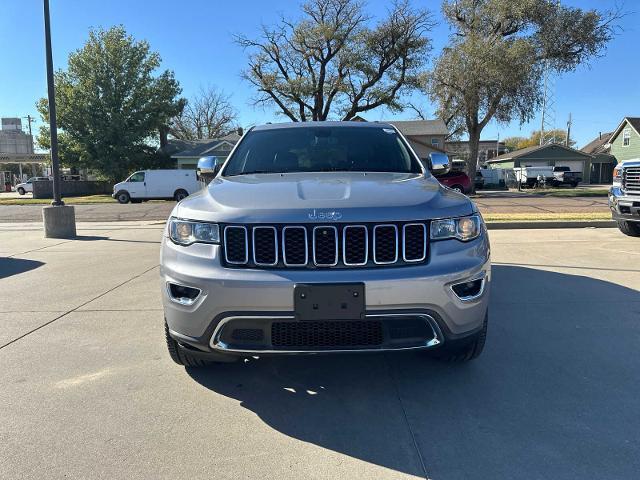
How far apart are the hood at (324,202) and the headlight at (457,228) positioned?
0.04m


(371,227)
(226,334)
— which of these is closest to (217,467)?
(226,334)

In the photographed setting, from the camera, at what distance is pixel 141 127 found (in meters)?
36.0

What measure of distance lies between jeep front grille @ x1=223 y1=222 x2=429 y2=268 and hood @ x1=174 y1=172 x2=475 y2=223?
5cm

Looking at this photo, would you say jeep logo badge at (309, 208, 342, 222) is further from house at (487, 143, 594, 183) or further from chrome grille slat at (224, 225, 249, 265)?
house at (487, 143, 594, 183)

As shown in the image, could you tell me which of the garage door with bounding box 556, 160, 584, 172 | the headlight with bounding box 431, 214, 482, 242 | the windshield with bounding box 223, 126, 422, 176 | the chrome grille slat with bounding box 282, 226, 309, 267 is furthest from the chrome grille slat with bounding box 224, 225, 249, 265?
the garage door with bounding box 556, 160, 584, 172

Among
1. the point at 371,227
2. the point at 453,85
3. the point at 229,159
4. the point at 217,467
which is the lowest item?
the point at 217,467

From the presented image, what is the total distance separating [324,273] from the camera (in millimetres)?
2695

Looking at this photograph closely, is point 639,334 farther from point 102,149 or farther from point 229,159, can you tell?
point 102,149

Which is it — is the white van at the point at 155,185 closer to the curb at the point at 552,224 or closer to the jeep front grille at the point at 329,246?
the curb at the point at 552,224

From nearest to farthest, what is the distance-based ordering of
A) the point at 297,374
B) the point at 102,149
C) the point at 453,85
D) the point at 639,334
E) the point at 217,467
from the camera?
the point at 217,467 → the point at 297,374 → the point at 639,334 → the point at 453,85 → the point at 102,149

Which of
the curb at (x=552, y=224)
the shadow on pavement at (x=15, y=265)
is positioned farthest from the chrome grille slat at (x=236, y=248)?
the curb at (x=552, y=224)

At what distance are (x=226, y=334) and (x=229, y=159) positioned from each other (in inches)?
79.3

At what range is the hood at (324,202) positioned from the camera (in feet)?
9.10

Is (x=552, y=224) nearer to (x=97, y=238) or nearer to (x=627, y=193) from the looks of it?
(x=627, y=193)
